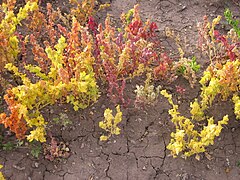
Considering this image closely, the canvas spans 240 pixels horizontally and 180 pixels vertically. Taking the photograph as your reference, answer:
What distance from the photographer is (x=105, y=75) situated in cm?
366

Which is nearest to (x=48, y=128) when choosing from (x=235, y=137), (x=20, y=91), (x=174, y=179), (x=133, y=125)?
(x=20, y=91)

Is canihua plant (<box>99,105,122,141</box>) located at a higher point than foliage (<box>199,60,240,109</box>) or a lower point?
lower

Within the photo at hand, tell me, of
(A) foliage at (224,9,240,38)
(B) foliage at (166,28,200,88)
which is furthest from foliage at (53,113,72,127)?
(A) foliage at (224,9,240,38)

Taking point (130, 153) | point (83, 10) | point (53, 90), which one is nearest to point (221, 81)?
point (130, 153)

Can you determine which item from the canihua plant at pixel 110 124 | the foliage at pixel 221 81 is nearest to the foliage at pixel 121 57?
the canihua plant at pixel 110 124

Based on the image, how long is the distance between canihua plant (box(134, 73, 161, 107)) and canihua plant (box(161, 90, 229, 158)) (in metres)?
0.17

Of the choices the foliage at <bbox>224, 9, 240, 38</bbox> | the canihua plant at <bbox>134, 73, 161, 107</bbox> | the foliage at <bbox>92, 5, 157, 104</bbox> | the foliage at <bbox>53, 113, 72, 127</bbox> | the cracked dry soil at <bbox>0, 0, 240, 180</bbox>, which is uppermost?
the foliage at <bbox>224, 9, 240, 38</bbox>

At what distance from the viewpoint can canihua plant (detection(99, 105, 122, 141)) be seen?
127 inches

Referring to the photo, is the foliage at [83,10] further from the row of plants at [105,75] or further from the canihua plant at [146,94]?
the canihua plant at [146,94]

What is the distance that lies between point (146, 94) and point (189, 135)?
498 mm

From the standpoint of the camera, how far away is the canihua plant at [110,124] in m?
3.23

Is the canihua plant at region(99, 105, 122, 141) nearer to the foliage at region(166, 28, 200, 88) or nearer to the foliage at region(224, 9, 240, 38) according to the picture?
the foliage at region(166, 28, 200, 88)

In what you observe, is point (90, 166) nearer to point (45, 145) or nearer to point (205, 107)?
point (45, 145)

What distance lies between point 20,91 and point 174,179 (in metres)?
1.36
